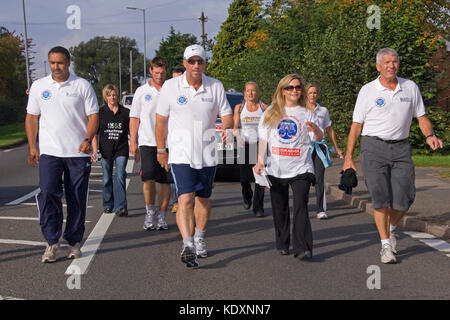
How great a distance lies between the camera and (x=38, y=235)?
6.91 meters

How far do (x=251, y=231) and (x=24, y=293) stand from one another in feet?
10.7

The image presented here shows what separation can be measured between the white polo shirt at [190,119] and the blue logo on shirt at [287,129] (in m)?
0.65

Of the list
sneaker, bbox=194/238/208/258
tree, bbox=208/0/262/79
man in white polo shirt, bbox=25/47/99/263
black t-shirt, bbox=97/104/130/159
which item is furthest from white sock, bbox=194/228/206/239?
tree, bbox=208/0/262/79

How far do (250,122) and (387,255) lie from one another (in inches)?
135

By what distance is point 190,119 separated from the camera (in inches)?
213

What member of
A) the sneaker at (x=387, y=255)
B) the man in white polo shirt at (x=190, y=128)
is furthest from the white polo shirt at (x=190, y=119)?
the sneaker at (x=387, y=255)

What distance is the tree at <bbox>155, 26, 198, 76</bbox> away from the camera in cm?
7642

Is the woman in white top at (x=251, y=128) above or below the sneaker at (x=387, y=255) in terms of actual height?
above

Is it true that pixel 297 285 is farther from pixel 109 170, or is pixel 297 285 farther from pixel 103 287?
pixel 109 170

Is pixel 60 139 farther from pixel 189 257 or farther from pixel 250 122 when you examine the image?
pixel 250 122

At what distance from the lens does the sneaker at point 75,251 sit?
18.9ft

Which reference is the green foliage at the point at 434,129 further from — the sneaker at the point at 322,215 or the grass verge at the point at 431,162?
the sneaker at the point at 322,215

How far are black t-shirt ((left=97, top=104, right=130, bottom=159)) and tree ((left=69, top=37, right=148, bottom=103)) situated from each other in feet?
320

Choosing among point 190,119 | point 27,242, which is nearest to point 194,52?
point 190,119
